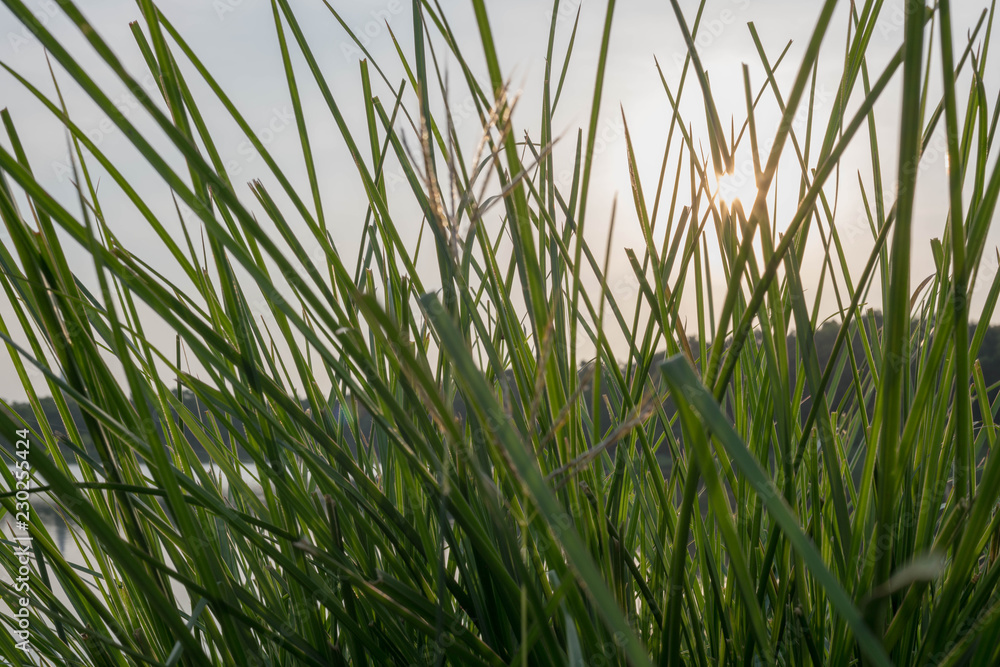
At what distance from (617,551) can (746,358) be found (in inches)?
7.2

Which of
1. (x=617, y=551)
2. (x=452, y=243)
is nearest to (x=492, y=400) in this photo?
(x=452, y=243)

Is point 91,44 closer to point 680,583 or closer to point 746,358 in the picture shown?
point 680,583

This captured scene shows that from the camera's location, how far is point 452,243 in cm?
18

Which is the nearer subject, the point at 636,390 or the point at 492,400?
the point at 492,400

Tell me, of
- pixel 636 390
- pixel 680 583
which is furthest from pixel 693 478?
pixel 636 390

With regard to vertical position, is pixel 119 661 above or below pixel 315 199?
below

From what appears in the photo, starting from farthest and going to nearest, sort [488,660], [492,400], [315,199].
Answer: [315,199] < [488,660] < [492,400]

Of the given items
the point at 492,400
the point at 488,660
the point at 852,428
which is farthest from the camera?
the point at 852,428

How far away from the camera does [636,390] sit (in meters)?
0.34

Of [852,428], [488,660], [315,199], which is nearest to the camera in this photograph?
[488,660]

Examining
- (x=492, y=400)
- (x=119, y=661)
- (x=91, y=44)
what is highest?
(x=91, y=44)

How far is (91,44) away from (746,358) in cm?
37

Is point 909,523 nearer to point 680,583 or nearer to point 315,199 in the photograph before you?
point 680,583

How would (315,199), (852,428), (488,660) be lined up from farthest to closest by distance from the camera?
(852,428) → (315,199) → (488,660)
